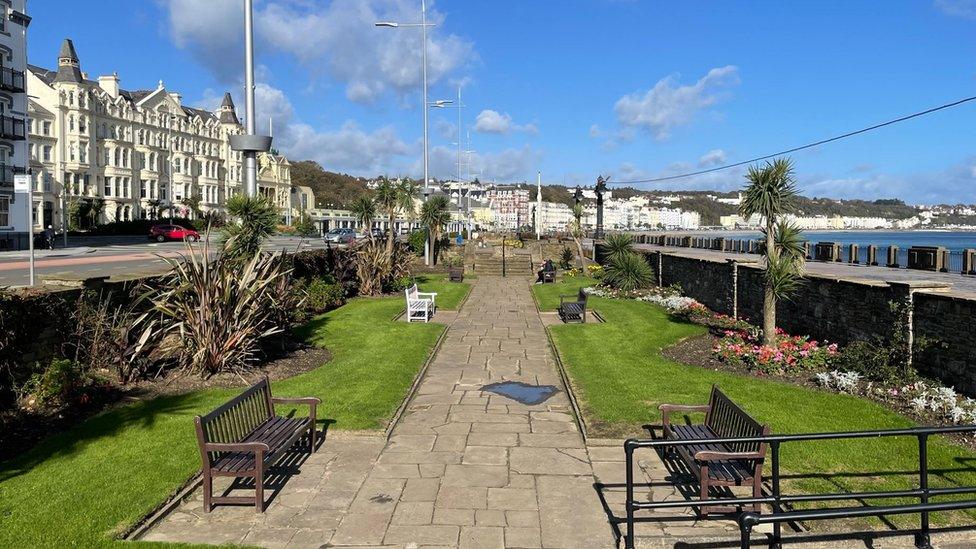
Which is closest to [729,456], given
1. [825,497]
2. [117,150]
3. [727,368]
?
[825,497]

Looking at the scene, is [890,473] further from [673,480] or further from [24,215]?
[24,215]

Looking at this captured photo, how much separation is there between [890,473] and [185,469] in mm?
6330

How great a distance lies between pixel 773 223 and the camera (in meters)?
11.7

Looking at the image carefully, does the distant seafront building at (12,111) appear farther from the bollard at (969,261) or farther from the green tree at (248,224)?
the bollard at (969,261)

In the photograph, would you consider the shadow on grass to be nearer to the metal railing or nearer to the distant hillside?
the metal railing

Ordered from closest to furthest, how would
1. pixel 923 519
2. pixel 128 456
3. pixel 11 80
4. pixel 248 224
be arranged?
pixel 923 519 → pixel 128 456 → pixel 248 224 → pixel 11 80

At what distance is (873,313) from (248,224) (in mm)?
10723

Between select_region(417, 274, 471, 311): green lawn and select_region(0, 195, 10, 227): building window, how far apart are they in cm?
2860

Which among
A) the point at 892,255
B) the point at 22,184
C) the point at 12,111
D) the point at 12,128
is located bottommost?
the point at 892,255

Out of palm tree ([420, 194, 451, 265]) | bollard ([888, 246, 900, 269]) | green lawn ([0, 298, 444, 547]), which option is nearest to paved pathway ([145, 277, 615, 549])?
green lawn ([0, 298, 444, 547])

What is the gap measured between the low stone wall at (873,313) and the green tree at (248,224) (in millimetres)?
9831

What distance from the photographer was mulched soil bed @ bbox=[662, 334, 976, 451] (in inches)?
316

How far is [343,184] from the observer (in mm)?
156625

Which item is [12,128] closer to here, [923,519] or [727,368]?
[727,368]
